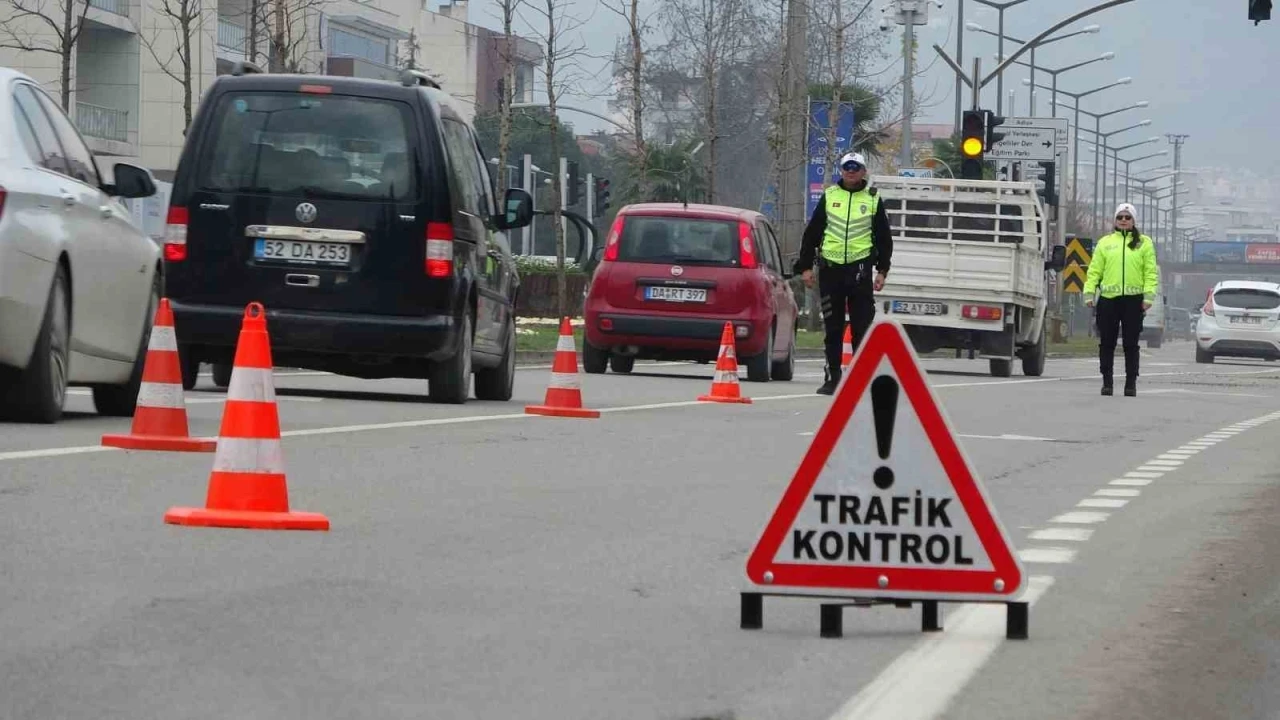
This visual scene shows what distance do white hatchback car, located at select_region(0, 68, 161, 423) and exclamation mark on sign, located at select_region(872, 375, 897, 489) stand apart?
5541 millimetres

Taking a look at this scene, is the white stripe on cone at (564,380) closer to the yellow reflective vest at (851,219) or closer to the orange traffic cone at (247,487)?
the yellow reflective vest at (851,219)

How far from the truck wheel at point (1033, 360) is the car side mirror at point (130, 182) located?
21083 mm

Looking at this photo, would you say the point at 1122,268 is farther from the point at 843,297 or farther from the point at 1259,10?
the point at 1259,10

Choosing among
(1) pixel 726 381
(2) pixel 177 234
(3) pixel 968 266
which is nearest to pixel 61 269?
(2) pixel 177 234

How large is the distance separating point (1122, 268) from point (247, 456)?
16.7 metres

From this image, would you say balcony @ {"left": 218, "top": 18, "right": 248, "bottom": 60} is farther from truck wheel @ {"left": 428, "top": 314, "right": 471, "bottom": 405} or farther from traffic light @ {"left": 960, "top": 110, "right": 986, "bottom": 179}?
truck wheel @ {"left": 428, "top": 314, "right": 471, "bottom": 405}

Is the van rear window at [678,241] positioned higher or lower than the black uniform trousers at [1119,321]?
higher

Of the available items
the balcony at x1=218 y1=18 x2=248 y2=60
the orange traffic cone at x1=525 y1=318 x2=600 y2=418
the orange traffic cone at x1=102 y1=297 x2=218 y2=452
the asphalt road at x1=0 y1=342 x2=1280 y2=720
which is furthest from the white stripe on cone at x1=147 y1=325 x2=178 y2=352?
the balcony at x1=218 y1=18 x2=248 y2=60

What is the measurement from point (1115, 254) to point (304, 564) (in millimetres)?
17378

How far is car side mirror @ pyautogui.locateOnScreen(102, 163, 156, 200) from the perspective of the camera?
40.9 feet

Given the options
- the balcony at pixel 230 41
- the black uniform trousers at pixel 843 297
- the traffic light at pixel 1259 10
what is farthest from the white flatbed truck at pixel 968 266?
the balcony at pixel 230 41

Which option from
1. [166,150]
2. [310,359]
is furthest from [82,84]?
[310,359]

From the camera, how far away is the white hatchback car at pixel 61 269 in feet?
36.3

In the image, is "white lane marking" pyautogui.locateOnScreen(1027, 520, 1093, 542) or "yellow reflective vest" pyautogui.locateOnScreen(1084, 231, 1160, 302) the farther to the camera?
"yellow reflective vest" pyautogui.locateOnScreen(1084, 231, 1160, 302)
